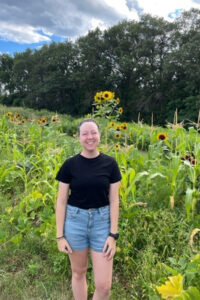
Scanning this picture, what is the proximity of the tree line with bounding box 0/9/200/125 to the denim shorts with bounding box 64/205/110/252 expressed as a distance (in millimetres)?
18943

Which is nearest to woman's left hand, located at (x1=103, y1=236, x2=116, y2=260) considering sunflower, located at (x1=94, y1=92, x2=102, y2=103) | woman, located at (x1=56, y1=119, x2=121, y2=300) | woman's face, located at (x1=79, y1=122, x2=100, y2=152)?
woman, located at (x1=56, y1=119, x2=121, y2=300)

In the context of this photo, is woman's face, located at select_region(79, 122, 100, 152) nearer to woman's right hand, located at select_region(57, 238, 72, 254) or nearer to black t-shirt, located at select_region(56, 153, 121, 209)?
black t-shirt, located at select_region(56, 153, 121, 209)

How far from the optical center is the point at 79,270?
6.15ft

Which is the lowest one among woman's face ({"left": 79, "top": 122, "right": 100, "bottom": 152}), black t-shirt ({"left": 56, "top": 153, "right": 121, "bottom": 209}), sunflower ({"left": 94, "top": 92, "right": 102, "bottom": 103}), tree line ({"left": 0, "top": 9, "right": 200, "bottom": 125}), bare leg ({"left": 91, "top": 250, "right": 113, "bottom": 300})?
bare leg ({"left": 91, "top": 250, "right": 113, "bottom": 300})

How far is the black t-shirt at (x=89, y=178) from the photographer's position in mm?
1777

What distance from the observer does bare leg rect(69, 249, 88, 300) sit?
6.03ft

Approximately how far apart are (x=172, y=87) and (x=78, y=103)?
10316 mm

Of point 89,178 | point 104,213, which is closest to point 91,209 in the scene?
point 104,213

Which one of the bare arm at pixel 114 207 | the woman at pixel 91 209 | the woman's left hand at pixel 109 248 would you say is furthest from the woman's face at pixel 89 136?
the woman's left hand at pixel 109 248

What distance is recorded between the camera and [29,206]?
125 inches

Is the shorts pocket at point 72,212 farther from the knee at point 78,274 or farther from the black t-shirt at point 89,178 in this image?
the knee at point 78,274

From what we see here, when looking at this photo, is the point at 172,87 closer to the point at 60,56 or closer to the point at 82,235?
the point at 60,56

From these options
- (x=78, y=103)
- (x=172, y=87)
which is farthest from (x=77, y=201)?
(x=78, y=103)

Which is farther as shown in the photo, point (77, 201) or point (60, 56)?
point (60, 56)
